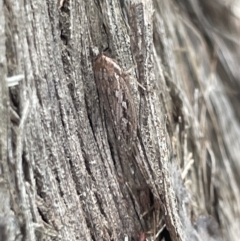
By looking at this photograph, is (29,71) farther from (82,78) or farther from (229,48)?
(229,48)

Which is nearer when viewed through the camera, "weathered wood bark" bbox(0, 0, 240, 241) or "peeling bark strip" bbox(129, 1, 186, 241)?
"weathered wood bark" bbox(0, 0, 240, 241)

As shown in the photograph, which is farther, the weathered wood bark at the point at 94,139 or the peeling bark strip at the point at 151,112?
the peeling bark strip at the point at 151,112

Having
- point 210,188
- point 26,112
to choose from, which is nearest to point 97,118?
point 26,112
